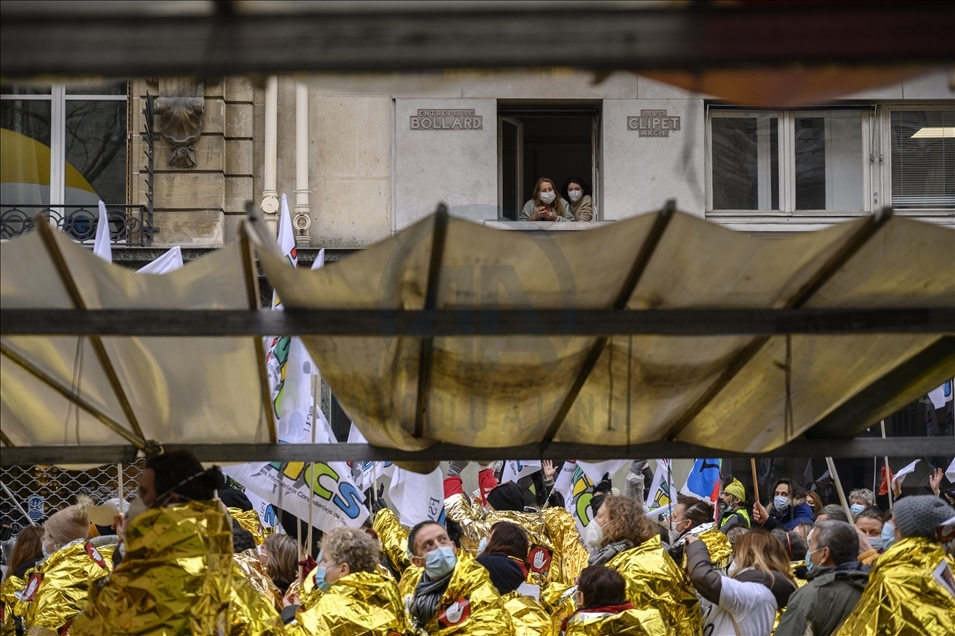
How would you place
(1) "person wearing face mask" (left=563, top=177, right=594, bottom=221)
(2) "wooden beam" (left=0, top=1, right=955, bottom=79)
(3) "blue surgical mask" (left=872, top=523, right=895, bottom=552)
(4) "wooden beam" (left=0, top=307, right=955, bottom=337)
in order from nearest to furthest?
1. (2) "wooden beam" (left=0, top=1, right=955, bottom=79)
2. (4) "wooden beam" (left=0, top=307, right=955, bottom=337)
3. (3) "blue surgical mask" (left=872, top=523, right=895, bottom=552)
4. (1) "person wearing face mask" (left=563, top=177, right=594, bottom=221)

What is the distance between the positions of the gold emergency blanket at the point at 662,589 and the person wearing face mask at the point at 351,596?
128 centimetres

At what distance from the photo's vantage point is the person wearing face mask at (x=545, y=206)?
54.2 feet

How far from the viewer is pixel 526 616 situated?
20.4 feet

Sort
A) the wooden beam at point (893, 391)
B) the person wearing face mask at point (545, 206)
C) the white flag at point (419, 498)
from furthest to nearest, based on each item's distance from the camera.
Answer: the person wearing face mask at point (545, 206) < the white flag at point (419, 498) < the wooden beam at point (893, 391)

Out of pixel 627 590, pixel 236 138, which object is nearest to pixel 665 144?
pixel 236 138

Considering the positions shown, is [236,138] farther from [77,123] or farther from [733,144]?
[733,144]

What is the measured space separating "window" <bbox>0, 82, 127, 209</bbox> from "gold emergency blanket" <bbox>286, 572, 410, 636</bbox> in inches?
461

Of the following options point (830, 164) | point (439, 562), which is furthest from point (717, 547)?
point (830, 164)

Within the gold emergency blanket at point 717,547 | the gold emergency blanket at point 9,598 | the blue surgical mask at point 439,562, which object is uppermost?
the blue surgical mask at point 439,562

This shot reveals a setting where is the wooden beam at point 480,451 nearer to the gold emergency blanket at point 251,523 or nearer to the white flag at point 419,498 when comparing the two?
the white flag at point 419,498

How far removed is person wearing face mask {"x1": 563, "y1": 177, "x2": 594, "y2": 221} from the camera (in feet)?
54.7

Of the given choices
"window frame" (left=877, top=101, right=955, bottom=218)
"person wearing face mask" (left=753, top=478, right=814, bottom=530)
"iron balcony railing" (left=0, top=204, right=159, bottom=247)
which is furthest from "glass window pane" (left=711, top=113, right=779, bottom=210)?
"iron balcony railing" (left=0, top=204, right=159, bottom=247)

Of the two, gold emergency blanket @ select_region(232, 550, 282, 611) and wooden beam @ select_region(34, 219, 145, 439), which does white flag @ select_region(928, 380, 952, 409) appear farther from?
wooden beam @ select_region(34, 219, 145, 439)

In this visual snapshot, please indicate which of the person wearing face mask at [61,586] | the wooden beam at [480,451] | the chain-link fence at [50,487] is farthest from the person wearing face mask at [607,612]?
the chain-link fence at [50,487]
